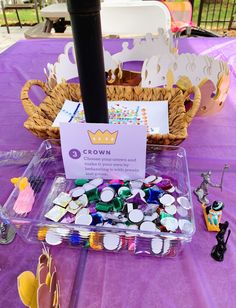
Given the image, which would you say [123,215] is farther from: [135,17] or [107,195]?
[135,17]

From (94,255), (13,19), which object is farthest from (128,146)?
(13,19)

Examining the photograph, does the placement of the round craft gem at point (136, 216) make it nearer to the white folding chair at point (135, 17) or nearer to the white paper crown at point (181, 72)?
the white paper crown at point (181, 72)

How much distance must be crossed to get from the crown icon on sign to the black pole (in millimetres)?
43

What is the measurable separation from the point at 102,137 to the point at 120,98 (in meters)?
0.28

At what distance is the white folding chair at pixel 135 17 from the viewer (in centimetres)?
193

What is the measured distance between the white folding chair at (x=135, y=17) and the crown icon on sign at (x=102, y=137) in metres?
1.66

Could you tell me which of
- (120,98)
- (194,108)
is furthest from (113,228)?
(120,98)

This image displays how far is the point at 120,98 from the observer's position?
0.72 meters

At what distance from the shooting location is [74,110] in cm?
67

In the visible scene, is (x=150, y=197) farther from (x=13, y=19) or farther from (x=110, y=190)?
(x=13, y=19)

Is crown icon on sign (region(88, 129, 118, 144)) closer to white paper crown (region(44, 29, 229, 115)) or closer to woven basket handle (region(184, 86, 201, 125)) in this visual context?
woven basket handle (region(184, 86, 201, 125))

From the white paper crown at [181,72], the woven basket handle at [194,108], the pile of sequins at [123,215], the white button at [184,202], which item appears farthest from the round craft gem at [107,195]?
the white paper crown at [181,72]

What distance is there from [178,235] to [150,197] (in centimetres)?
10

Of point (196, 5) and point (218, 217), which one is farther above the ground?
point (218, 217)
